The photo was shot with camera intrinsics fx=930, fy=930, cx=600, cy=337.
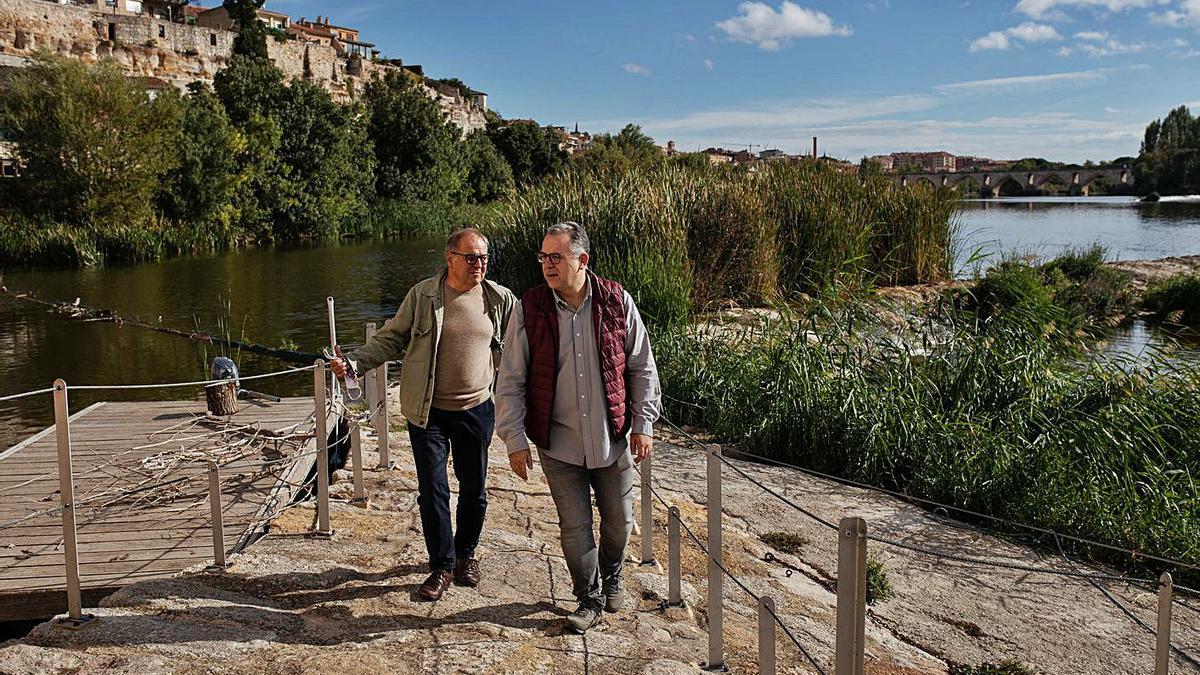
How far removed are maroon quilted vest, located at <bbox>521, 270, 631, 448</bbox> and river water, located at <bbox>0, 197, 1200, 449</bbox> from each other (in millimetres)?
5789

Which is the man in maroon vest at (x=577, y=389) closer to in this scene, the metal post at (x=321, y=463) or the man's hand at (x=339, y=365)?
the man's hand at (x=339, y=365)

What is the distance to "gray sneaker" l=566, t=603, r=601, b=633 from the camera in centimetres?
347

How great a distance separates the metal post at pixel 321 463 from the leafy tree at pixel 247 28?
45.5 m

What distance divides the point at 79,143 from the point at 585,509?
95.9ft

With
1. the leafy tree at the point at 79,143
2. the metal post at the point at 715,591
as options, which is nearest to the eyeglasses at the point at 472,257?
the metal post at the point at 715,591

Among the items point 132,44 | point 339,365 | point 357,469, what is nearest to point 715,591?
point 339,365

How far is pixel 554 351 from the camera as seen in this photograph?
3.39m

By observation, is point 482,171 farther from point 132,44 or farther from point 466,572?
point 466,572

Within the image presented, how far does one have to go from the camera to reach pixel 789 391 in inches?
271

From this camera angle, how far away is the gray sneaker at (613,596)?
12.2 ft

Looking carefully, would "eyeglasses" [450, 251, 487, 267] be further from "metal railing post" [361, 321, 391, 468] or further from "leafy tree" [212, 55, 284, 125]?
"leafy tree" [212, 55, 284, 125]

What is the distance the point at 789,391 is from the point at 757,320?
8.70 ft

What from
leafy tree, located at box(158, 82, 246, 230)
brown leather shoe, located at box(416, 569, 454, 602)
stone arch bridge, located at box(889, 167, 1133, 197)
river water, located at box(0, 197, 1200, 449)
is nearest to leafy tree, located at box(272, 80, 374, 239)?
leafy tree, located at box(158, 82, 246, 230)

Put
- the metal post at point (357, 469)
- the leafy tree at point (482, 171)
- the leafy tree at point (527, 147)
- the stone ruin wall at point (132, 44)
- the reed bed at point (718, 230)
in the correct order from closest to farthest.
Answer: the metal post at point (357, 469) < the reed bed at point (718, 230) < the stone ruin wall at point (132, 44) < the leafy tree at point (482, 171) < the leafy tree at point (527, 147)
